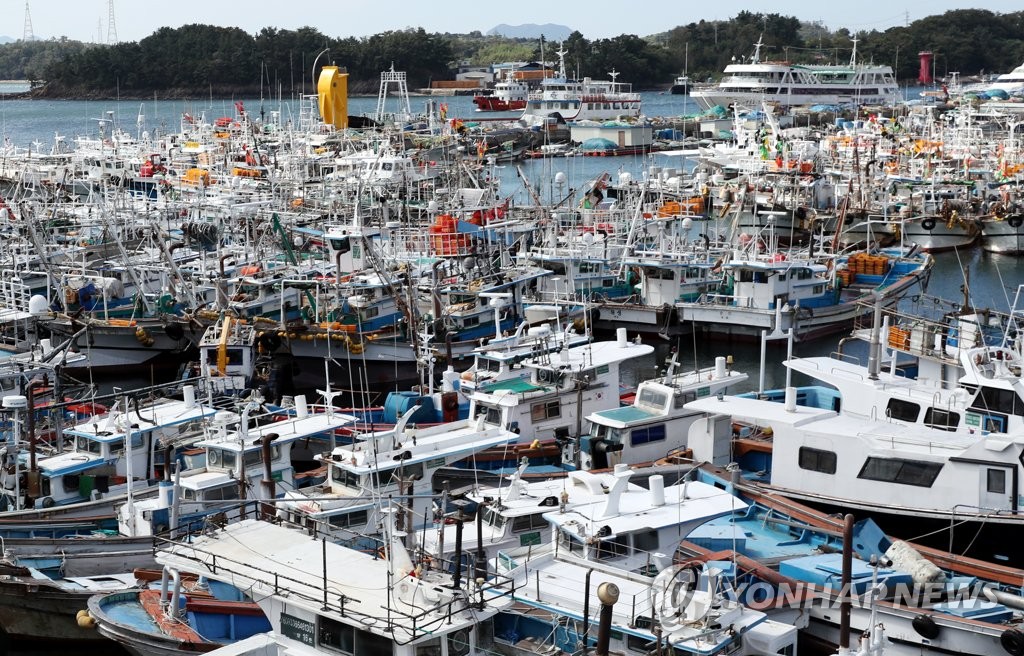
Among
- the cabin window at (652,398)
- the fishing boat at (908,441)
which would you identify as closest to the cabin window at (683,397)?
the cabin window at (652,398)

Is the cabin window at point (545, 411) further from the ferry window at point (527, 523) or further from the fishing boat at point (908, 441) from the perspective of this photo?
the ferry window at point (527, 523)

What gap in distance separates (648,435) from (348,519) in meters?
5.86

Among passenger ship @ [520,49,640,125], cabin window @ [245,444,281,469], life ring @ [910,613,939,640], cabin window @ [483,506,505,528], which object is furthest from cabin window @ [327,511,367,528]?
passenger ship @ [520,49,640,125]

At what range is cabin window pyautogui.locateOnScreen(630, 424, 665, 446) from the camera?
22.7 m

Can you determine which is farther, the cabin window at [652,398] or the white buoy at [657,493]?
the cabin window at [652,398]

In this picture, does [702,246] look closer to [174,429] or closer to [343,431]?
[343,431]

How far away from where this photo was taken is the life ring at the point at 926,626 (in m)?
16.1

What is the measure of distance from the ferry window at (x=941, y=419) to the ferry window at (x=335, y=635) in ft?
34.7

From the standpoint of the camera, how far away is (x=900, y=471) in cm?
2042

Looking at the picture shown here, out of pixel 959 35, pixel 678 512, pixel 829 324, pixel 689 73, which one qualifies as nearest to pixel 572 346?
pixel 678 512

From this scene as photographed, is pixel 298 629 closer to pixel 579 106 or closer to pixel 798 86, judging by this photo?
pixel 579 106

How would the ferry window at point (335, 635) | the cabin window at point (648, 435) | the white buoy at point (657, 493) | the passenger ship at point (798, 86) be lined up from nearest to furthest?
the ferry window at point (335, 635) < the white buoy at point (657, 493) < the cabin window at point (648, 435) < the passenger ship at point (798, 86)

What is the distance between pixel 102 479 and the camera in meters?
21.7

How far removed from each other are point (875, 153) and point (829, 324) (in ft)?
100
